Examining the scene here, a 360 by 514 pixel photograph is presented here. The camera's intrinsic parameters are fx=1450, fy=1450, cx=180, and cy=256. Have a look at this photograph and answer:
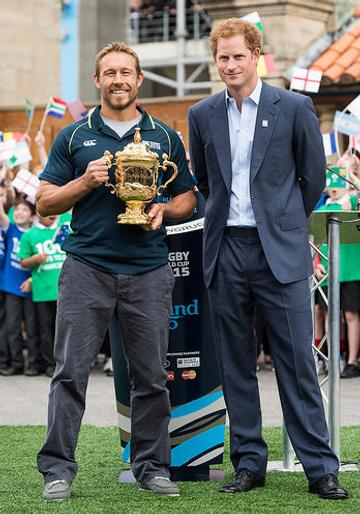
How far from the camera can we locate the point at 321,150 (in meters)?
6.92

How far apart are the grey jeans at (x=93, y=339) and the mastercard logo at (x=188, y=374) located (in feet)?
1.53

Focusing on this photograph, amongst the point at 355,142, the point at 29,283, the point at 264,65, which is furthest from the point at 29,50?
the point at 355,142

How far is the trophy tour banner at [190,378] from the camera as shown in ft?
24.5

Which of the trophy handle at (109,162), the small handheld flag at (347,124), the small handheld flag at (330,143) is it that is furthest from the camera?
the small handheld flag at (330,143)

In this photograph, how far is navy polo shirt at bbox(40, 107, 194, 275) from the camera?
272 inches

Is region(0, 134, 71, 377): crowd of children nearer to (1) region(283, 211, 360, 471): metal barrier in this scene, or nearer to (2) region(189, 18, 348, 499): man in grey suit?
(1) region(283, 211, 360, 471): metal barrier

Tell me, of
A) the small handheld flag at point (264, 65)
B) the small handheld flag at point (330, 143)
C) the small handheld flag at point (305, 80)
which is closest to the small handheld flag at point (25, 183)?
the small handheld flag at point (264, 65)

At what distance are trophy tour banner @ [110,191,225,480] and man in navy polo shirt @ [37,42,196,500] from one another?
1.40 ft

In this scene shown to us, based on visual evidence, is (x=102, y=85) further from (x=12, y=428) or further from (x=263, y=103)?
(x=12, y=428)

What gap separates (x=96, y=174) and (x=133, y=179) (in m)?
0.19

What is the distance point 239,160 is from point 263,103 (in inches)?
A: 11.6

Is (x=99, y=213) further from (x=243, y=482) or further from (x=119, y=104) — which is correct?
(x=243, y=482)

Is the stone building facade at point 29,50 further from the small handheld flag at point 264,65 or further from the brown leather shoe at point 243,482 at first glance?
the brown leather shoe at point 243,482

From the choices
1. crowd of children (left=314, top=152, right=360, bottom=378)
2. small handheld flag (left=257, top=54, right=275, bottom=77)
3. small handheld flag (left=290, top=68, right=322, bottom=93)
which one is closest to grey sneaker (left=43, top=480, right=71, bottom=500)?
small handheld flag (left=290, top=68, right=322, bottom=93)
